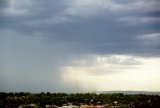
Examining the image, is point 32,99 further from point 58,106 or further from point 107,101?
point 107,101

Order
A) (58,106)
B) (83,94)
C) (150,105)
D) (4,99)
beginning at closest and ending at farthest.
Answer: (150,105) → (58,106) → (4,99) → (83,94)

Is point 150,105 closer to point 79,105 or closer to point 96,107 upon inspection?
point 96,107

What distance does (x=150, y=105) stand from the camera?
54.8m

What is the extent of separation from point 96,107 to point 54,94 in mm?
15857

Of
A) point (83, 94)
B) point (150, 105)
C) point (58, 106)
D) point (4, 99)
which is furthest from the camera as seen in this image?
Answer: point (83, 94)

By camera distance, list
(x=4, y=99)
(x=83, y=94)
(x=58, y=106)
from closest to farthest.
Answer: (x=58, y=106)
(x=4, y=99)
(x=83, y=94)

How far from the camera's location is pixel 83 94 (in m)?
71.6

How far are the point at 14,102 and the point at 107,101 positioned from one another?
14986 mm

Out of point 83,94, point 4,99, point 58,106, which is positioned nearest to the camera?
point 58,106

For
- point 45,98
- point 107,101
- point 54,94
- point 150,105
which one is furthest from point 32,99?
point 150,105

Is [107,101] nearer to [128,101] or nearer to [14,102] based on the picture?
[128,101]

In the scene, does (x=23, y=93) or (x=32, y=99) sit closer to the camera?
(x=32, y=99)

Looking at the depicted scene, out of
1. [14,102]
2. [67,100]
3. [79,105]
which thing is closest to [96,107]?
[79,105]

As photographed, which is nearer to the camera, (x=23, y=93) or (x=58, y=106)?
(x=58, y=106)
